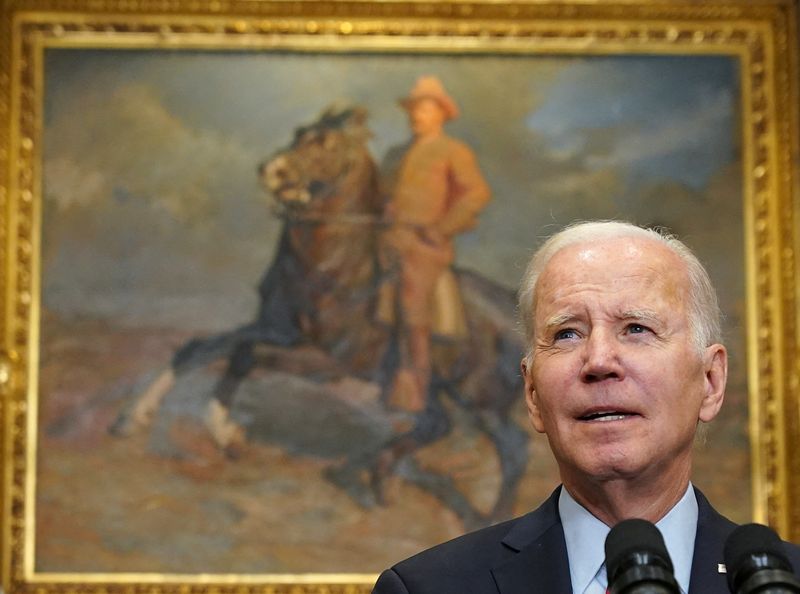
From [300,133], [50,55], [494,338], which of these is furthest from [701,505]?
[50,55]

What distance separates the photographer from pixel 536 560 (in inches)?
102

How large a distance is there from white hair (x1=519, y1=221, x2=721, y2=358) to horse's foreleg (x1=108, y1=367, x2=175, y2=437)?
3.95 m

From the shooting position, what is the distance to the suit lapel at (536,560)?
2.54 m

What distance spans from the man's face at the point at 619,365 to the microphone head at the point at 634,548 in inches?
23.9

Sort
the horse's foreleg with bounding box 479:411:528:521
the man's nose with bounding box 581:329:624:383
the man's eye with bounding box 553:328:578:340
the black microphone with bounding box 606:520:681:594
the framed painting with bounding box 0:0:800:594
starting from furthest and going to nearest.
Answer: the horse's foreleg with bounding box 479:411:528:521, the framed painting with bounding box 0:0:800:594, the man's eye with bounding box 553:328:578:340, the man's nose with bounding box 581:329:624:383, the black microphone with bounding box 606:520:681:594

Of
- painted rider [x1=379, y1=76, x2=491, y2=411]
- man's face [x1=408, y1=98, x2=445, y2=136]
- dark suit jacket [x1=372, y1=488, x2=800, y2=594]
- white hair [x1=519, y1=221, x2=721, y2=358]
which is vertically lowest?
dark suit jacket [x1=372, y1=488, x2=800, y2=594]

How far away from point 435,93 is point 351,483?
204 cm

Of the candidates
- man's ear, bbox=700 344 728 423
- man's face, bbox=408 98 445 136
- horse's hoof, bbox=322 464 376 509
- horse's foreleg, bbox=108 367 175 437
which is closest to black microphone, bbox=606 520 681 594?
man's ear, bbox=700 344 728 423

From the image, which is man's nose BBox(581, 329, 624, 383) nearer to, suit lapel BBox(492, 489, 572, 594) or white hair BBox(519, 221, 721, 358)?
white hair BBox(519, 221, 721, 358)

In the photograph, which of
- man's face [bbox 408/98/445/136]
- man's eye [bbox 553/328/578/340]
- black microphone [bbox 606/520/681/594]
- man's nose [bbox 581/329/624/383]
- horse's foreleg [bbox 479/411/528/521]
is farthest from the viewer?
man's face [bbox 408/98/445/136]

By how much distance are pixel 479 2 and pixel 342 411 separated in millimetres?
2218

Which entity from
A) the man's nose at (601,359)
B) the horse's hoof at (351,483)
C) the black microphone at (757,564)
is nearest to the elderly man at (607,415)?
the man's nose at (601,359)

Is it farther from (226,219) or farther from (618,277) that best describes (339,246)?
(618,277)

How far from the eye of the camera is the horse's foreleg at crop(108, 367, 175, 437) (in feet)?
21.1
